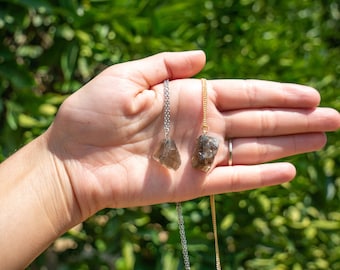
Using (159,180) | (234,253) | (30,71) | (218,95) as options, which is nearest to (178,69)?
(218,95)

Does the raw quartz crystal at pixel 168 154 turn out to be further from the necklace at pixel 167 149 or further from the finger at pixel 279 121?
the finger at pixel 279 121

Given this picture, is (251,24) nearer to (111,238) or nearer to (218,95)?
(218,95)

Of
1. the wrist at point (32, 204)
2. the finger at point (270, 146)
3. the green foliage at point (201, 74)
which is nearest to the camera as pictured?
the wrist at point (32, 204)

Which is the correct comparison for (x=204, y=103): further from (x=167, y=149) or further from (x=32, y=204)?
(x=32, y=204)

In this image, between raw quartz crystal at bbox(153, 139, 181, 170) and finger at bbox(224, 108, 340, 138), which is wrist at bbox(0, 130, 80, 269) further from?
finger at bbox(224, 108, 340, 138)

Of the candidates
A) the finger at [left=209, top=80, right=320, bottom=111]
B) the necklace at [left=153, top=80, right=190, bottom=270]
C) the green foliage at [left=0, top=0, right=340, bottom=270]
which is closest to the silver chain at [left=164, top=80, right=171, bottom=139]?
the necklace at [left=153, top=80, right=190, bottom=270]

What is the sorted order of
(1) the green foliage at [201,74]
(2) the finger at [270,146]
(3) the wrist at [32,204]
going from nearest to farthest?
(3) the wrist at [32,204] < (2) the finger at [270,146] < (1) the green foliage at [201,74]

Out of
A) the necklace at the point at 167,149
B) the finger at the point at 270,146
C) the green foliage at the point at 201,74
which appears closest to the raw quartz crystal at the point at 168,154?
the necklace at the point at 167,149

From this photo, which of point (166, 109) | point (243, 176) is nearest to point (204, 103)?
point (166, 109)

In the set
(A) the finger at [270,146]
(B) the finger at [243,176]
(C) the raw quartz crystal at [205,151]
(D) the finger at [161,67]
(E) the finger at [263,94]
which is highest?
(D) the finger at [161,67]
